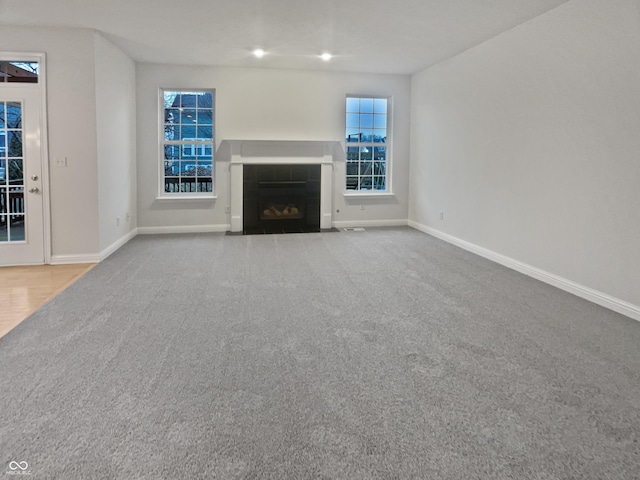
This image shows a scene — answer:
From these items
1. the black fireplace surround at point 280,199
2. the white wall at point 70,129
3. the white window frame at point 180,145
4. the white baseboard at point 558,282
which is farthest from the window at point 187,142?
the white baseboard at point 558,282

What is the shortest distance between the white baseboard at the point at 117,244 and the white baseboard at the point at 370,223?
309 centimetres

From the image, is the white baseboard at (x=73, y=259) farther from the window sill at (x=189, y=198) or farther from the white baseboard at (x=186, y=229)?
the window sill at (x=189, y=198)

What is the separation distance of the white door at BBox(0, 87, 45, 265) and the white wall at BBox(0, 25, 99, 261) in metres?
0.13

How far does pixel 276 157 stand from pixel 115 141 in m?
2.36

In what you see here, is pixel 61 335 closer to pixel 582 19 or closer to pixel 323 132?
pixel 582 19

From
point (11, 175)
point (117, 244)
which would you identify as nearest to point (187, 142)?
point (117, 244)

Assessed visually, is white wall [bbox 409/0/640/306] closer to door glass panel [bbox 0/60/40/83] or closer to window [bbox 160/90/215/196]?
window [bbox 160/90/215/196]

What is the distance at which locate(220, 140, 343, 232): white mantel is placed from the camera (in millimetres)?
7070

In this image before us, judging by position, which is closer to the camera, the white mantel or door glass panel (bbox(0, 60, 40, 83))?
door glass panel (bbox(0, 60, 40, 83))

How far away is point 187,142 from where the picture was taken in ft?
23.2

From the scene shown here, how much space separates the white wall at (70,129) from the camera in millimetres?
4766

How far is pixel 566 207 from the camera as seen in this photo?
13.4ft

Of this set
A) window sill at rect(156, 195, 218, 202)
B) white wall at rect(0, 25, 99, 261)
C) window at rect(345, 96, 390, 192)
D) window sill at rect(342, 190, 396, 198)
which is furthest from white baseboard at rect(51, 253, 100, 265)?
window at rect(345, 96, 390, 192)

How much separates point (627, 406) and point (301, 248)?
13.6 ft
